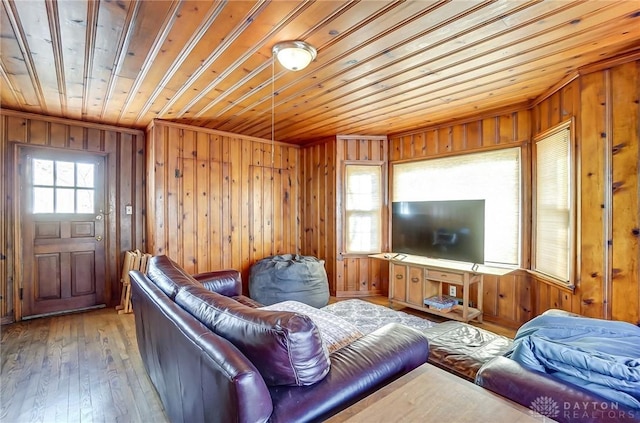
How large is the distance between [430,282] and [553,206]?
4.89 ft

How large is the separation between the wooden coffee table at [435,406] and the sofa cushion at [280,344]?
0.19 metres

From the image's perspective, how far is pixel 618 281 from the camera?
2.24m

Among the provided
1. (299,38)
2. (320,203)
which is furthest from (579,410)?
(320,203)

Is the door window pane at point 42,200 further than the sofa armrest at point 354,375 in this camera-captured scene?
Yes

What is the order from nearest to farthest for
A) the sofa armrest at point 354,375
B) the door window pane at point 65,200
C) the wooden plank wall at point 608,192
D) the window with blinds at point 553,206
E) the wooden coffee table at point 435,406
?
1. the wooden coffee table at point 435,406
2. the sofa armrest at point 354,375
3. the wooden plank wall at point 608,192
4. the window with blinds at point 553,206
5. the door window pane at point 65,200

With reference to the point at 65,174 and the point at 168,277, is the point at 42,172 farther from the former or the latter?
the point at 168,277

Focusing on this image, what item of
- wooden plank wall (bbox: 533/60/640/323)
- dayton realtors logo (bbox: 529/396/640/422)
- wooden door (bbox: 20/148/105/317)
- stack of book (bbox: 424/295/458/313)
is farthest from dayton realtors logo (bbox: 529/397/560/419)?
wooden door (bbox: 20/148/105/317)

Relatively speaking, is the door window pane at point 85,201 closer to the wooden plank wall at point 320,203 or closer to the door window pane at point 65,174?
the door window pane at point 65,174

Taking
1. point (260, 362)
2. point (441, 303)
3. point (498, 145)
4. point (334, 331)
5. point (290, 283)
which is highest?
point (498, 145)

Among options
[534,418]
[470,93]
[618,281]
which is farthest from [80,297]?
[618,281]

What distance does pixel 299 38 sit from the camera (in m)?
1.93

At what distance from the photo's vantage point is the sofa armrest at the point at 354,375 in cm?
107

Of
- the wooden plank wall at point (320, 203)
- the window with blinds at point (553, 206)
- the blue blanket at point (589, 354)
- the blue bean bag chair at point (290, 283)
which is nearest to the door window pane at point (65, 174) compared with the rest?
the blue bean bag chair at point (290, 283)

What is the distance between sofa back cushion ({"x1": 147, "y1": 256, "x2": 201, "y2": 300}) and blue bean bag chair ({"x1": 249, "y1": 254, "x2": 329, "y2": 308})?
1.65 m
